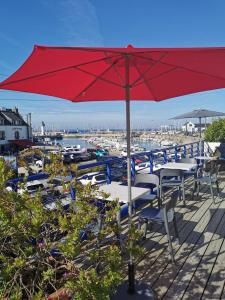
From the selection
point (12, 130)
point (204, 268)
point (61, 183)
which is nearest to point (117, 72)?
point (61, 183)

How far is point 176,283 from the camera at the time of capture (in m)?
2.76

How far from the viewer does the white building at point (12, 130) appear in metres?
44.6

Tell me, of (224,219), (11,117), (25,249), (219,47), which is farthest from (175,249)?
(11,117)

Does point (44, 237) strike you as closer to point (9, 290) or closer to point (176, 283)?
point (9, 290)

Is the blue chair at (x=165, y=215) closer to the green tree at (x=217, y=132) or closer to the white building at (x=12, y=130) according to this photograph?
the green tree at (x=217, y=132)

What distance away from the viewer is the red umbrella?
1.91m

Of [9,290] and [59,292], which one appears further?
[59,292]

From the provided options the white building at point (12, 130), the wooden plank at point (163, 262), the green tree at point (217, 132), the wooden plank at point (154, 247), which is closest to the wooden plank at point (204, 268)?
the wooden plank at point (163, 262)

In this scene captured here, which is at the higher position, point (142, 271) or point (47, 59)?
point (47, 59)

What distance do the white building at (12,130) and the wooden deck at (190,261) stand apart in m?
40.2

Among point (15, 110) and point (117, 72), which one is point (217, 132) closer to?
point (117, 72)

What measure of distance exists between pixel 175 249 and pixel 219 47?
2.66 meters

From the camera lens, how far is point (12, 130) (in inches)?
1837

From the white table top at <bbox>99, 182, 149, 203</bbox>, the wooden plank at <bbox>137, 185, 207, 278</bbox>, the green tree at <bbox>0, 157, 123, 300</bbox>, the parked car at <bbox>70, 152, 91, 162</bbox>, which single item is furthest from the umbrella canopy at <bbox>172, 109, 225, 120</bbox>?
the parked car at <bbox>70, 152, 91, 162</bbox>
